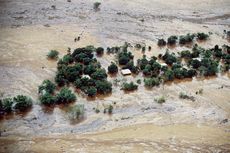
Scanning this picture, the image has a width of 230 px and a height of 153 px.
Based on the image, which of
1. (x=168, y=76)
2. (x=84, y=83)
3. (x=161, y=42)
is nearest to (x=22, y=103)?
(x=84, y=83)

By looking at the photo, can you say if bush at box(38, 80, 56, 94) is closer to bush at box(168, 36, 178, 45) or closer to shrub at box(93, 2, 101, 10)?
bush at box(168, 36, 178, 45)

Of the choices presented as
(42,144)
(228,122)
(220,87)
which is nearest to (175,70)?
(220,87)

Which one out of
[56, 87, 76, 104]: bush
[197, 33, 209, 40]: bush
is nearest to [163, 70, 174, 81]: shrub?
[56, 87, 76, 104]: bush

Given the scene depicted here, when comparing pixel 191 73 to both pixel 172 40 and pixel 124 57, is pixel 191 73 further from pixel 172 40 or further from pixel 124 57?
pixel 124 57

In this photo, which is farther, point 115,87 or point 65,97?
point 115,87

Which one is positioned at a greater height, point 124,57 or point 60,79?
point 124,57

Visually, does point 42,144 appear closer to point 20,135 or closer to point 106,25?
point 20,135
